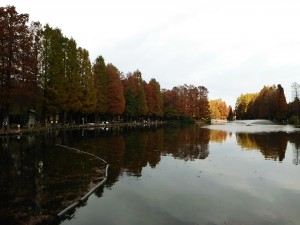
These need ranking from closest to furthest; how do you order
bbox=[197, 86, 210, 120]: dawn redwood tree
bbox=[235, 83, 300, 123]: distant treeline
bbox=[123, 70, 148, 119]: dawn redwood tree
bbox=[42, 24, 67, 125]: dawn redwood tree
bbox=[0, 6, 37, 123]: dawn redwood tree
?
bbox=[0, 6, 37, 123]: dawn redwood tree → bbox=[42, 24, 67, 125]: dawn redwood tree → bbox=[123, 70, 148, 119]: dawn redwood tree → bbox=[235, 83, 300, 123]: distant treeline → bbox=[197, 86, 210, 120]: dawn redwood tree

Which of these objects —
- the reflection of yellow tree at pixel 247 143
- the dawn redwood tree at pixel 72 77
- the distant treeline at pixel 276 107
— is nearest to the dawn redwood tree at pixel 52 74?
the dawn redwood tree at pixel 72 77

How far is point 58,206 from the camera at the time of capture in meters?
11.2

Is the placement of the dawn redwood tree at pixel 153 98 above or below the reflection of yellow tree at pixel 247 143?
above

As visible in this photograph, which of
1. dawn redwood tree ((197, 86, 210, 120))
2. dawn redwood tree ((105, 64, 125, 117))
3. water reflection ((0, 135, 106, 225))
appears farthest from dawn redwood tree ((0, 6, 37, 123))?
dawn redwood tree ((197, 86, 210, 120))

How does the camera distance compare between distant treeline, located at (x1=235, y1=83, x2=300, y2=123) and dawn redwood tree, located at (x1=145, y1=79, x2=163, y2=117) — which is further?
distant treeline, located at (x1=235, y1=83, x2=300, y2=123)

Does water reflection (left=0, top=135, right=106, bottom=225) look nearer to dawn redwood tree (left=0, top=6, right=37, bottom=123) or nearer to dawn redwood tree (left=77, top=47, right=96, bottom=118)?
dawn redwood tree (left=0, top=6, right=37, bottom=123)

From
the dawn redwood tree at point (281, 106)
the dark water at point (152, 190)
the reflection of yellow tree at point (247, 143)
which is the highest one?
the dawn redwood tree at point (281, 106)

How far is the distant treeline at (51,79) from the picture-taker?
4109 cm

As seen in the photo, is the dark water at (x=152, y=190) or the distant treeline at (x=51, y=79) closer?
the dark water at (x=152, y=190)

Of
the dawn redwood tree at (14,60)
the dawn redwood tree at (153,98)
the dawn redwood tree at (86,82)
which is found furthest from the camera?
the dawn redwood tree at (153,98)

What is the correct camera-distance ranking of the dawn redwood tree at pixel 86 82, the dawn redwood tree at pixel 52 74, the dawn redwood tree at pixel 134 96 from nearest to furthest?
the dawn redwood tree at pixel 52 74 < the dawn redwood tree at pixel 86 82 < the dawn redwood tree at pixel 134 96

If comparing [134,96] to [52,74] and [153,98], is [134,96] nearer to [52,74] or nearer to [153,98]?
[153,98]

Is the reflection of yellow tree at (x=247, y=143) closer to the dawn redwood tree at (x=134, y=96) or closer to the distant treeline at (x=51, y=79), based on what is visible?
the distant treeline at (x=51, y=79)

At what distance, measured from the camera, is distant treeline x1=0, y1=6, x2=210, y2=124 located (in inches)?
1618
